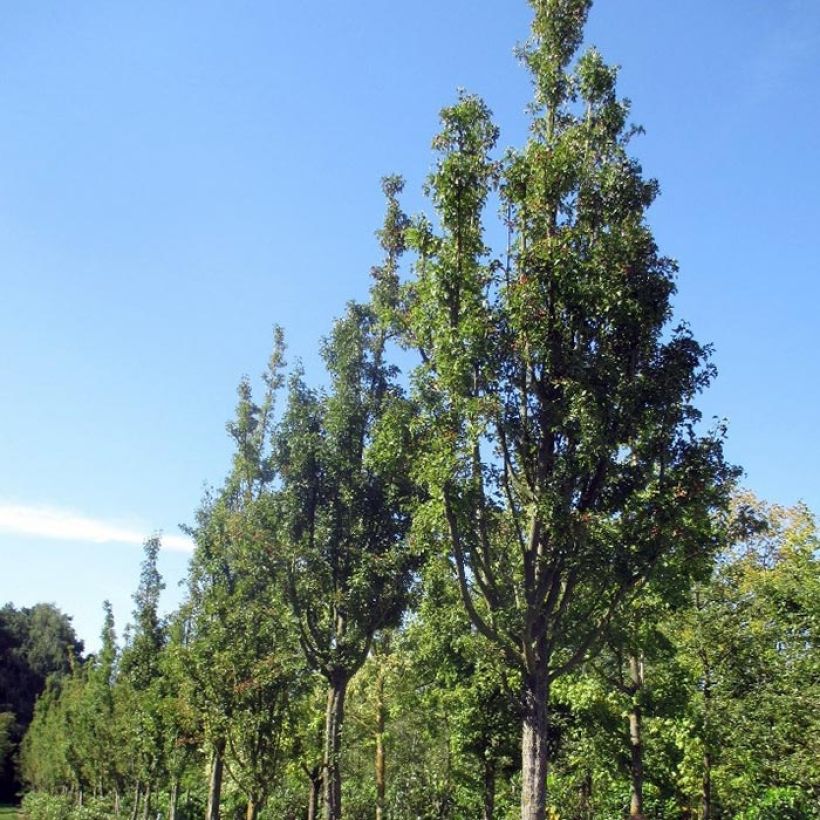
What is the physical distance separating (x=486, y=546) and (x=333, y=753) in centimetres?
882

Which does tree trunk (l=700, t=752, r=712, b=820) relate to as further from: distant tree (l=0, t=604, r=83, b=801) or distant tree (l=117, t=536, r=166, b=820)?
distant tree (l=0, t=604, r=83, b=801)

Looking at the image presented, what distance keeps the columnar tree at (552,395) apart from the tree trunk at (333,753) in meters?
7.61

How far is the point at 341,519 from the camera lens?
18953 millimetres

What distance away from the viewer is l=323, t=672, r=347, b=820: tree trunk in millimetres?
17188

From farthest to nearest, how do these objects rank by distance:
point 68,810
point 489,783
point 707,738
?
point 68,810
point 489,783
point 707,738

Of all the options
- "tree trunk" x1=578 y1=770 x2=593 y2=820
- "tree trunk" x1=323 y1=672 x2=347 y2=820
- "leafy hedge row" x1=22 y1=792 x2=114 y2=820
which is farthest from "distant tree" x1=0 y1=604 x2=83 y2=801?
"tree trunk" x1=323 y1=672 x2=347 y2=820

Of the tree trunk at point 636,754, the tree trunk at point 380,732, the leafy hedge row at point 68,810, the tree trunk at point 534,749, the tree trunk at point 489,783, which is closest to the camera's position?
the tree trunk at point 534,749

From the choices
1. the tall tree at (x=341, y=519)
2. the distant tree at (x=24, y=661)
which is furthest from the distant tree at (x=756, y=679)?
the distant tree at (x=24, y=661)

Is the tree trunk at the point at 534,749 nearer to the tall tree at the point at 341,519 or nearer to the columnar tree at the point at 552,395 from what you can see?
the columnar tree at the point at 552,395

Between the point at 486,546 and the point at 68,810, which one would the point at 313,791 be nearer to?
the point at 486,546

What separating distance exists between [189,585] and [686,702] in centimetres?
1645

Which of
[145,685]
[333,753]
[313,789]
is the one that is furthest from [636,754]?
[145,685]

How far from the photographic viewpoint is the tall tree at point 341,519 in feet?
60.2

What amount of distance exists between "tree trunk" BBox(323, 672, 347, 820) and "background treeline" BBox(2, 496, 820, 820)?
2.46 ft
